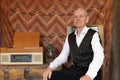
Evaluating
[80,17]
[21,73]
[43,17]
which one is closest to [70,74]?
[80,17]

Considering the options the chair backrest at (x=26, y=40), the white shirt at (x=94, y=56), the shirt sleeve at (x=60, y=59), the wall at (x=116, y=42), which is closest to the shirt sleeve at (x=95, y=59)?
the white shirt at (x=94, y=56)

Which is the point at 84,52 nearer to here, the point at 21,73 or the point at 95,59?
the point at 95,59

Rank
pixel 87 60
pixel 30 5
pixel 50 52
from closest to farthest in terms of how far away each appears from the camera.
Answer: pixel 87 60 < pixel 50 52 < pixel 30 5

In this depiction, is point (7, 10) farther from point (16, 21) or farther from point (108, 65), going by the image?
point (108, 65)

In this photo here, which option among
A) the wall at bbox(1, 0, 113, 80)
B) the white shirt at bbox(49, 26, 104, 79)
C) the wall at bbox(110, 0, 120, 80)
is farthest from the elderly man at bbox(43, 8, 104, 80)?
the wall at bbox(1, 0, 113, 80)

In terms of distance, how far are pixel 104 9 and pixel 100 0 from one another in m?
0.14

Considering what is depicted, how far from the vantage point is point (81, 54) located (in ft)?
9.43

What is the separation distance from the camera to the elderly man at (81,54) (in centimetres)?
267

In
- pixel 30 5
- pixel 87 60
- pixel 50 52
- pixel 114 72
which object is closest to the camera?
pixel 87 60

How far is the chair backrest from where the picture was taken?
12.4 ft

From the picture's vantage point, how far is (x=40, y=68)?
11.8 ft

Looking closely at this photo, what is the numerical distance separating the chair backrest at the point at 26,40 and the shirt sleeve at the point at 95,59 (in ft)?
3.86

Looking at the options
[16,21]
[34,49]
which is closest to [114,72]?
[34,49]

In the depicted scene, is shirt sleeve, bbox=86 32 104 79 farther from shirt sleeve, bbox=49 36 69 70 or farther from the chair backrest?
the chair backrest
